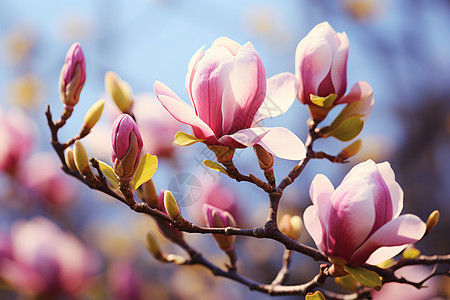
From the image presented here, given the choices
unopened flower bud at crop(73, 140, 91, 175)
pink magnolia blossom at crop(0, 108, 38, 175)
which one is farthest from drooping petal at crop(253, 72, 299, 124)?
pink magnolia blossom at crop(0, 108, 38, 175)

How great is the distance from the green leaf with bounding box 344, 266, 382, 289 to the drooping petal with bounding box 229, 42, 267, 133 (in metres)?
0.22

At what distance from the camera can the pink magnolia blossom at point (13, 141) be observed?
4.48 ft

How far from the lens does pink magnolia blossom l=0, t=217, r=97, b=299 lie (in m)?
1.22

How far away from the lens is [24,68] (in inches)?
108

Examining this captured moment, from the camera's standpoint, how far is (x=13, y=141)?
1.38 m

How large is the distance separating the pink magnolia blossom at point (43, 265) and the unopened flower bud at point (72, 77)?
71 cm

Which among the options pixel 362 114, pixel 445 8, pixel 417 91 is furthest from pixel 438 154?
pixel 362 114

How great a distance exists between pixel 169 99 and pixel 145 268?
181 centimetres

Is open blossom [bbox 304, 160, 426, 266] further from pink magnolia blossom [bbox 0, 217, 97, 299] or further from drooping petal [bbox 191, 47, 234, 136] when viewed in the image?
pink magnolia blossom [bbox 0, 217, 97, 299]

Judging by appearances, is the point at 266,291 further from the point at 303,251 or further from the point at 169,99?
the point at 169,99

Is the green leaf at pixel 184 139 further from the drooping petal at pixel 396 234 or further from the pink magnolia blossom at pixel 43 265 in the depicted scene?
the pink magnolia blossom at pixel 43 265

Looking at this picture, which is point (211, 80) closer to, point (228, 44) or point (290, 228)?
point (228, 44)

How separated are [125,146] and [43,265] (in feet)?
2.73

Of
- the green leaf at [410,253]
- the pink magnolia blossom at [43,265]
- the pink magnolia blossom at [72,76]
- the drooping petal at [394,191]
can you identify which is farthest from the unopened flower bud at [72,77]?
the pink magnolia blossom at [43,265]
